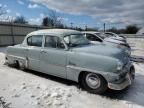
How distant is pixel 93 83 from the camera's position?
14.2 feet

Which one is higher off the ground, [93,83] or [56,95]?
[93,83]

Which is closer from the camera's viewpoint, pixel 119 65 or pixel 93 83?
pixel 119 65

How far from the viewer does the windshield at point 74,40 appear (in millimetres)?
4998

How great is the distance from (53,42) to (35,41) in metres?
0.88

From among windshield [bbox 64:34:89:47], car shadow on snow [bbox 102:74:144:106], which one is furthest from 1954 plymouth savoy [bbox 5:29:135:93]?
car shadow on snow [bbox 102:74:144:106]

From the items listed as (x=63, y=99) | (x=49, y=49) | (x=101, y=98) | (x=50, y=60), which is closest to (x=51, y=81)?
(x=50, y=60)

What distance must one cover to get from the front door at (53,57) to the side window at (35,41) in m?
0.30

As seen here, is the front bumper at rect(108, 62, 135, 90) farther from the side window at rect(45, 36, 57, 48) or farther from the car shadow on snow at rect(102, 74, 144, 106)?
the side window at rect(45, 36, 57, 48)

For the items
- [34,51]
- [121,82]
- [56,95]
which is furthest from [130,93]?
[34,51]

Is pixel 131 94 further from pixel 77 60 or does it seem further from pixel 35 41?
pixel 35 41

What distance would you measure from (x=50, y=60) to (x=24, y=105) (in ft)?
5.78

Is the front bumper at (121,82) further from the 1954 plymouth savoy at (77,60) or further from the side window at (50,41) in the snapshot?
the side window at (50,41)

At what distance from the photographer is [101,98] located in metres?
4.12

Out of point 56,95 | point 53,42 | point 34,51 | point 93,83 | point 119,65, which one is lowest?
point 56,95
